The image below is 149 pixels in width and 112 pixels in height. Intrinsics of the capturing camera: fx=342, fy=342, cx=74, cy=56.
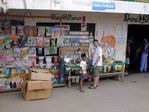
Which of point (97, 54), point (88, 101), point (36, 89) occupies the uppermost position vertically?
point (97, 54)

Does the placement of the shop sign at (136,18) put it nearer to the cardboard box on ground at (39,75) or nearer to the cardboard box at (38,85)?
the cardboard box on ground at (39,75)

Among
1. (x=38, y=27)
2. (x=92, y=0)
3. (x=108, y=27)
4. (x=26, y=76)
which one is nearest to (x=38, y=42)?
(x=38, y=27)

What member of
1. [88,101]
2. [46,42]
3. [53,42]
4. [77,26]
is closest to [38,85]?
[88,101]

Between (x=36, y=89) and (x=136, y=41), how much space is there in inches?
330

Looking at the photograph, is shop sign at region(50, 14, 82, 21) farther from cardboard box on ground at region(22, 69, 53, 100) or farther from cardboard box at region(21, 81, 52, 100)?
cardboard box at region(21, 81, 52, 100)

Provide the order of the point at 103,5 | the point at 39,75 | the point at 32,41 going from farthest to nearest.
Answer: the point at 32,41, the point at 103,5, the point at 39,75

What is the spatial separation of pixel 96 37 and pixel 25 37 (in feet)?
10.0

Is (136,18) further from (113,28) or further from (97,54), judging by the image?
(97,54)

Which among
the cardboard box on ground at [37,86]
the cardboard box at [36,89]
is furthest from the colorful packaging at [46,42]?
the cardboard box at [36,89]

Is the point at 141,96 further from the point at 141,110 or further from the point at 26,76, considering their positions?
the point at 26,76

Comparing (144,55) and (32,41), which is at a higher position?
(32,41)

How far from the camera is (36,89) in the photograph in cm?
1021

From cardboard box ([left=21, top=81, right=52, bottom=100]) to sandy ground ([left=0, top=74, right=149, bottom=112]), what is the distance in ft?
0.58

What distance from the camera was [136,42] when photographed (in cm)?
1716
